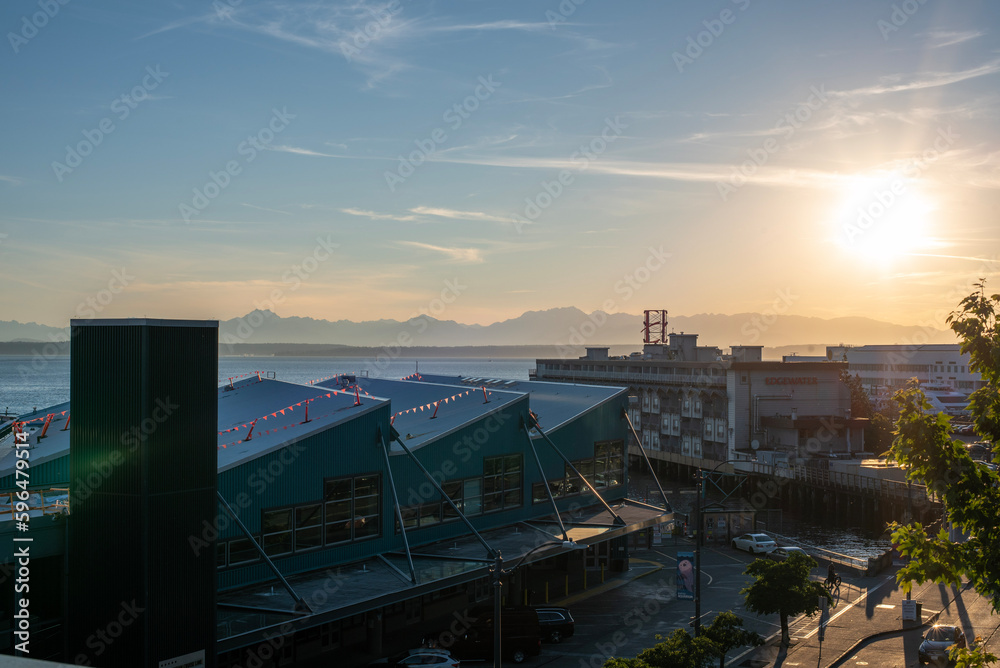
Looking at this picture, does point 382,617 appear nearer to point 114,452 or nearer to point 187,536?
point 187,536

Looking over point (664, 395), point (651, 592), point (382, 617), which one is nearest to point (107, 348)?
point (382, 617)

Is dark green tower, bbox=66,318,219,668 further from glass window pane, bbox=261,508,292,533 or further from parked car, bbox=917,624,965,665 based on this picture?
parked car, bbox=917,624,965,665

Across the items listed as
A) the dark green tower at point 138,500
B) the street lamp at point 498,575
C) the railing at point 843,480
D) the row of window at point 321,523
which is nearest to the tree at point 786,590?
the street lamp at point 498,575

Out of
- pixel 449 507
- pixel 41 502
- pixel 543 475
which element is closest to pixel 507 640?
pixel 449 507

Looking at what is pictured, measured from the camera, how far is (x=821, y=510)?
73.6 m

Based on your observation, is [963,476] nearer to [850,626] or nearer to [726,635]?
[726,635]

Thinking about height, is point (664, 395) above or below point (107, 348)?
below

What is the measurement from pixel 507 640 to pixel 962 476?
23148 millimetres

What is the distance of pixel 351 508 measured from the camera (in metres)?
31.3

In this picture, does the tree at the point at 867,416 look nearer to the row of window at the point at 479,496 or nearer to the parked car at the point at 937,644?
the parked car at the point at 937,644

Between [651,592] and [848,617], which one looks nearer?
[848,617]

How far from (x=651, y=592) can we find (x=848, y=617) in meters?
9.54

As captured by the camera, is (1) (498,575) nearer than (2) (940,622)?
Yes

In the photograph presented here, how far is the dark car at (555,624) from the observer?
32.6 meters
